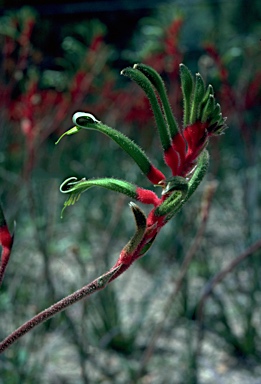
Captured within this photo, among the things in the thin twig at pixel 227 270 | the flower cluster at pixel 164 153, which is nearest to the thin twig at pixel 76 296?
the flower cluster at pixel 164 153

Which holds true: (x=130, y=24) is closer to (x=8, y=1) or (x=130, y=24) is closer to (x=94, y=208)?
(x=8, y=1)

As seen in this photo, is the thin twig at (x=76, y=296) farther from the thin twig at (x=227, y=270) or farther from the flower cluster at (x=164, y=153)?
the thin twig at (x=227, y=270)

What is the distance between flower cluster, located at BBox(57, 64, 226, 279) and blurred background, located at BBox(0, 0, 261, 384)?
2.18 feet

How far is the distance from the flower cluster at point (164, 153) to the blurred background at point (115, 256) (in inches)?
26.1

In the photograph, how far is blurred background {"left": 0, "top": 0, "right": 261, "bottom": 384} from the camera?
1909 millimetres

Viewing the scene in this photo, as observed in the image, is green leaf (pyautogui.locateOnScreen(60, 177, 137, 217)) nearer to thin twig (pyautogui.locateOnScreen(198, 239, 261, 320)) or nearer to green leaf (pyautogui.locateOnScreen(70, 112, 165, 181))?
green leaf (pyautogui.locateOnScreen(70, 112, 165, 181))

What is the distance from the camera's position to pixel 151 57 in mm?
3352

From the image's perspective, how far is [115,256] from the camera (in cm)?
338

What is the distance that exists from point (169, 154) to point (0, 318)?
1736mm

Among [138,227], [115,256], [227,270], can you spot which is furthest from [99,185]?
[115,256]

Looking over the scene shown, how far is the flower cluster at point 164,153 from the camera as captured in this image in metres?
0.63

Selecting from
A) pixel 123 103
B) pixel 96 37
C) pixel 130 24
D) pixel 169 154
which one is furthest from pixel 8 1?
pixel 169 154

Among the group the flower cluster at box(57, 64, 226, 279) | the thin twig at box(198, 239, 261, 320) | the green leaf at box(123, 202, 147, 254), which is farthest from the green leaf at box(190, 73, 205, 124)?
the thin twig at box(198, 239, 261, 320)

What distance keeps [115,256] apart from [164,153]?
108 inches
